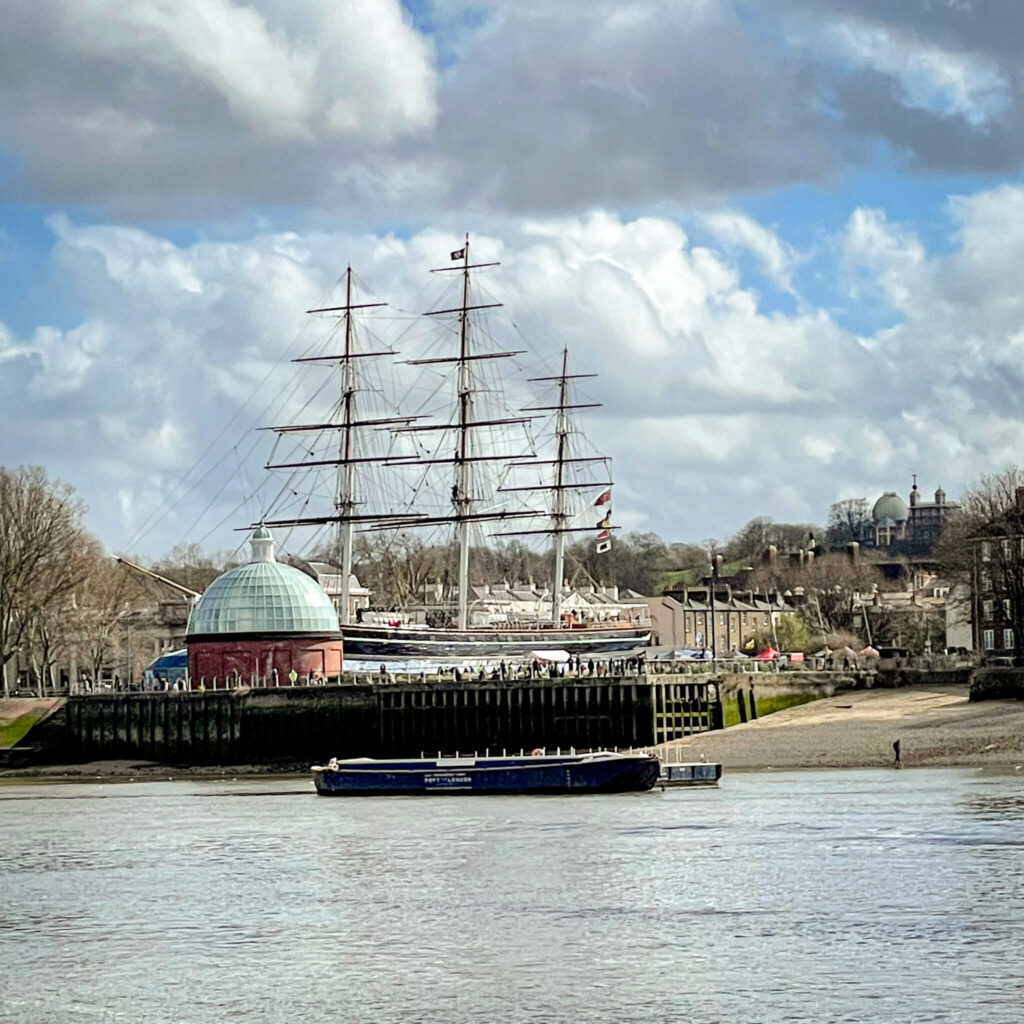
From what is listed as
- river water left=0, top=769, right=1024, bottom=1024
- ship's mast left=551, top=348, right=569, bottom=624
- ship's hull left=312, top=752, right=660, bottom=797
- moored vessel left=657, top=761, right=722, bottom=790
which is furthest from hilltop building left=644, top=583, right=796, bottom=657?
river water left=0, top=769, right=1024, bottom=1024

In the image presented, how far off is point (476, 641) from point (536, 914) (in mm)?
84948

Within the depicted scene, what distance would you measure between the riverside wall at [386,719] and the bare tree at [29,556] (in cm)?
1428

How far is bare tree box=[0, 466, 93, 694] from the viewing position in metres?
119

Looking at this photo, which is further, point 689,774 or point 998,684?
point 998,684

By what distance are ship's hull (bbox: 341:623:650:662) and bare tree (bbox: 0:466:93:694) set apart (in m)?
17.8

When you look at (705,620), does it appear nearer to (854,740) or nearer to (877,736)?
(877,736)

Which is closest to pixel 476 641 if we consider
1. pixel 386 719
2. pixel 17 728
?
pixel 386 719

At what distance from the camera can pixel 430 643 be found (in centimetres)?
12419

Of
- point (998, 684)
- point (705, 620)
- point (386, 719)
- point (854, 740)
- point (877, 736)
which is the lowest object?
point (854, 740)

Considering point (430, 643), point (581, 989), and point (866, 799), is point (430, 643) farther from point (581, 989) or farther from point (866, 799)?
point (581, 989)

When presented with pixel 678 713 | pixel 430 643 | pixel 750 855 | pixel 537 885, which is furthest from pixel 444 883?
pixel 430 643

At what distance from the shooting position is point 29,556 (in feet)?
392

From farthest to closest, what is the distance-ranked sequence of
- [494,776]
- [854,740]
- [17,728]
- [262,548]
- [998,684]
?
[262,548], [17,728], [998,684], [854,740], [494,776]

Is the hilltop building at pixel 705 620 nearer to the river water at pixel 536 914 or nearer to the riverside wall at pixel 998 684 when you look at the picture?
the riverside wall at pixel 998 684
